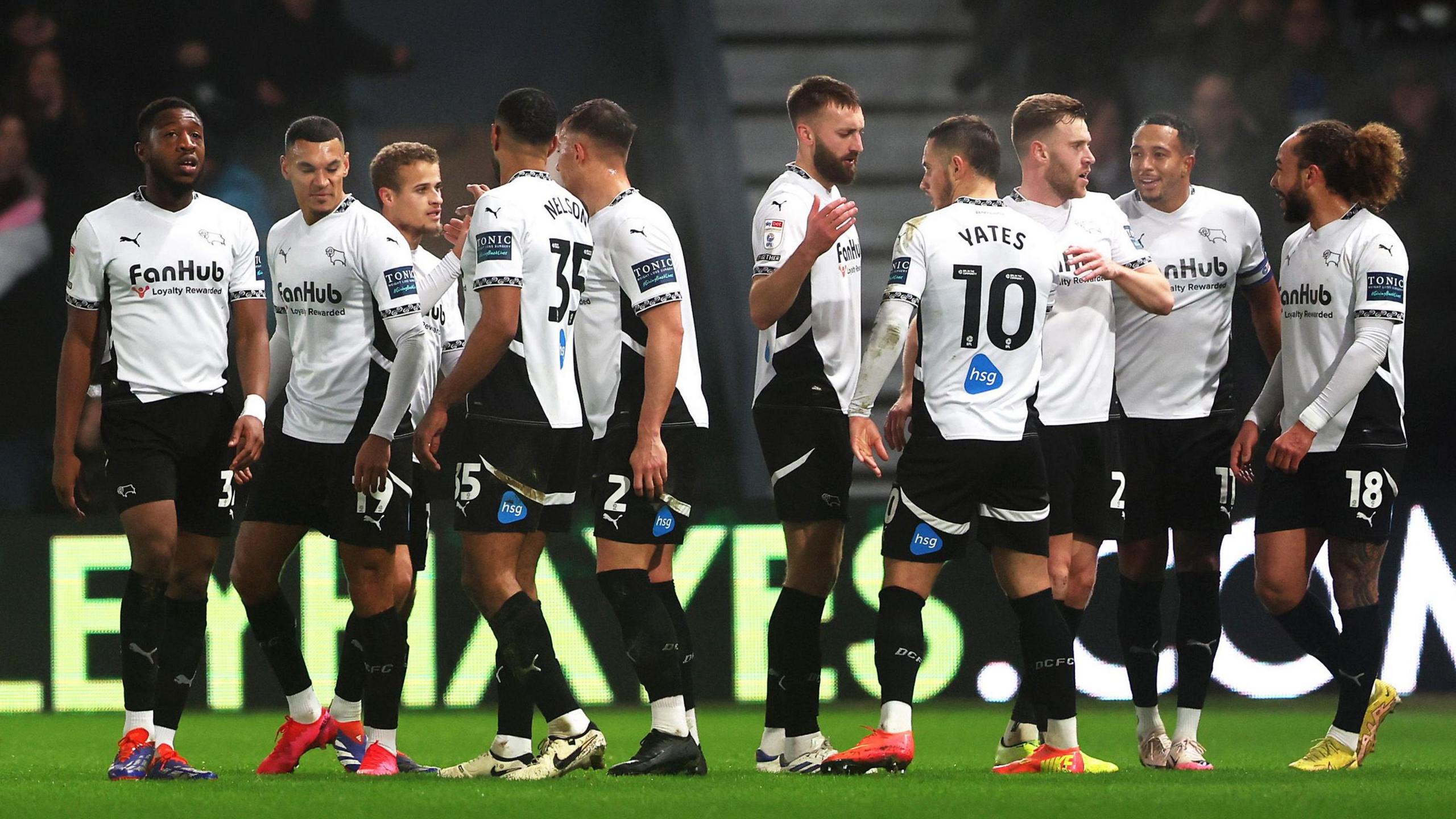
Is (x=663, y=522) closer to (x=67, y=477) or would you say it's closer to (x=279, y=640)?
(x=279, y=640)

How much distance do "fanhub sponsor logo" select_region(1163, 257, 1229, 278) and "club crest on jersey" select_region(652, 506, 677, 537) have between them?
2193 mm

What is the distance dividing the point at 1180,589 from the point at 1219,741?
145 centimetres

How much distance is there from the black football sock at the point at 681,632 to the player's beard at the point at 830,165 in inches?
60.8

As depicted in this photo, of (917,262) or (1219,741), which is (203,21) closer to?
(917,262)

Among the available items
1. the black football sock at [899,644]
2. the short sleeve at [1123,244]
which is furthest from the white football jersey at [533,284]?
the short sleeve at [1123,244]

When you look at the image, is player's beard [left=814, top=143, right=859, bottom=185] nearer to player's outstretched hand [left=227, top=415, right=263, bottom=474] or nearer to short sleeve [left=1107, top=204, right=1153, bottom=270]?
short sleeve [left=1107, top=204, right=1153, bottom=270]

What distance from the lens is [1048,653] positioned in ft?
19.2

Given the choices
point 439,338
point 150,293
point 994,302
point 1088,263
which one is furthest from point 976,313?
point 150,293

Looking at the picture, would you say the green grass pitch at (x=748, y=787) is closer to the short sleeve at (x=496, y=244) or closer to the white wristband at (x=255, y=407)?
the white wristband at (x=255, y=407)

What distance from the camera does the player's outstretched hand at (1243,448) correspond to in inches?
259

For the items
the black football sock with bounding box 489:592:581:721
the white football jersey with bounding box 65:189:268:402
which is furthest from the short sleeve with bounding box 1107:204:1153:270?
the white football jersey with bounding box 65:189:268:402

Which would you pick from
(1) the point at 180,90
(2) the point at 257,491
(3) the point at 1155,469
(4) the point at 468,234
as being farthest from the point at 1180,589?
(1) the point at 180,90

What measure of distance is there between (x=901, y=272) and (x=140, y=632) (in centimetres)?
279

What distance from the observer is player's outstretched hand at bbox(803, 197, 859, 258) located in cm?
569
